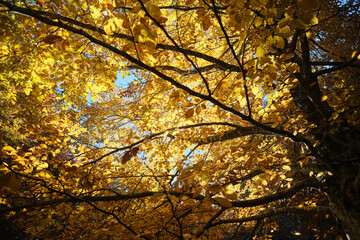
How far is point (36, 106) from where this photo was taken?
695 centimetres

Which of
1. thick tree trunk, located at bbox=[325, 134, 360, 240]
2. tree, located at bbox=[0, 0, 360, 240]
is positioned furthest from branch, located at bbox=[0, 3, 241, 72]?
thick tree trunk, located at bbox=[325, 134, 360, 240]

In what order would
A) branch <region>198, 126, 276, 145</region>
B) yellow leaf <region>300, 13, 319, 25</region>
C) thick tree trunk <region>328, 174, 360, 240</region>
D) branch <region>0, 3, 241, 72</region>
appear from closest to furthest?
branch <region>0, 3, 241, 72</region> → yellow leaf <region>300, 13, 319, 25</region> → thick tree trunk <region>328, 174, 360, 240</region> → branch <region>198, 126, 276, 145</region>

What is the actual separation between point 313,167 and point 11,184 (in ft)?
12.7

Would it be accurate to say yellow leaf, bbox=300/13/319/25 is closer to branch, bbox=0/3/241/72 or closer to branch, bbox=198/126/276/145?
branch, bbox=0/3/241/72

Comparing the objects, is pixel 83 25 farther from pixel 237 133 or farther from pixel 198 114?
pixel 237 133

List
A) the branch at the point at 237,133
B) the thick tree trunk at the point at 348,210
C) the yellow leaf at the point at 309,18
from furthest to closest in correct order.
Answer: the branch at the point at 237,133 < the thick tree trunk at the point at 348,210 < the yellow leaf at the point at 309,18

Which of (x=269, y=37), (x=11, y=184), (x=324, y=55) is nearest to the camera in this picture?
(x=11, y=184)

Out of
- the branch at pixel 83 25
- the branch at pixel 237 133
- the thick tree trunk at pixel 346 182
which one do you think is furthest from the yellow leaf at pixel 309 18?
the branch at pixel 237 133

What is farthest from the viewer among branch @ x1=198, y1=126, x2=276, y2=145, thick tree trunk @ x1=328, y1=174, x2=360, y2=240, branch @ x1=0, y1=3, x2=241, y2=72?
branch @ x1=198, y1=126, x2=276, y2=145

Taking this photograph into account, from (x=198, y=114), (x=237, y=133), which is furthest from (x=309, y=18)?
(x=237, y=133)

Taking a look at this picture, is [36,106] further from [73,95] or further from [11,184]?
[11,184]

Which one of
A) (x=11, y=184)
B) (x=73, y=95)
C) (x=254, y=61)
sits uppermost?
(x=73, y=95)

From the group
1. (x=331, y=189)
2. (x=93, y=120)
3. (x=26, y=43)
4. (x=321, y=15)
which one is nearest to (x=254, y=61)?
(x=331, y=189)

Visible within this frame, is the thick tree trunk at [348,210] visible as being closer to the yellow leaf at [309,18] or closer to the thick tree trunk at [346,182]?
the thick tree trunk at [346,182]
